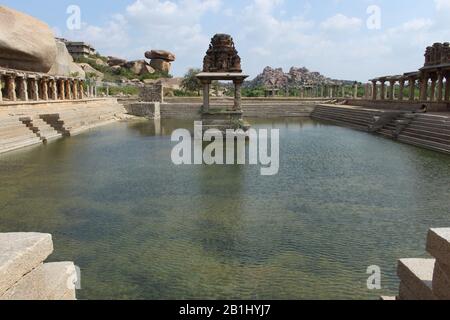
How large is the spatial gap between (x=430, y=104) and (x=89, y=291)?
76.9ft

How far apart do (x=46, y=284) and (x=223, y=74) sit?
16.4 m

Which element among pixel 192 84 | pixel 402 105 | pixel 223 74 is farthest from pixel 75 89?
pixel 402 105

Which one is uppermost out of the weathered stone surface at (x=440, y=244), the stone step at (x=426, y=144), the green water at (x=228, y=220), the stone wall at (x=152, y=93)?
the stone wall at (x=152, y=93)

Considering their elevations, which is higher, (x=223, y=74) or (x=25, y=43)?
(x=25, y=43)

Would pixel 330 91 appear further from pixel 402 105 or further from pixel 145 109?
pixel 145 109

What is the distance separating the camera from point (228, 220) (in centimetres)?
679

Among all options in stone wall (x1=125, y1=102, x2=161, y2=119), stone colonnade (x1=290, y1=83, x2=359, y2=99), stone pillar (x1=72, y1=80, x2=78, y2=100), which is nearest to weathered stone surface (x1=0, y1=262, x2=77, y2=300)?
stone wall (x1=125, y1=102, x2=161, y2=119)

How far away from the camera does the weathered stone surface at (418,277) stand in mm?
3082

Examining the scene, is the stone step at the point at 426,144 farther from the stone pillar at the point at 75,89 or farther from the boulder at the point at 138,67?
the boulder at the point at 138,67

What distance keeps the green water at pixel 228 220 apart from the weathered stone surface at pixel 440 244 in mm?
1626

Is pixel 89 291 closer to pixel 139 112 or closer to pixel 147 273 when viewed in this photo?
pixel 147 273

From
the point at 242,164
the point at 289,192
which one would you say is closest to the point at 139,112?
the point at 242,164

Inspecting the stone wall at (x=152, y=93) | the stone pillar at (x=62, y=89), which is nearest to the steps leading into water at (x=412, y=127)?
the stone wall at (x=152, y=93)

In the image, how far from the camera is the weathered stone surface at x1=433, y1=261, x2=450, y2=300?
2734mm
